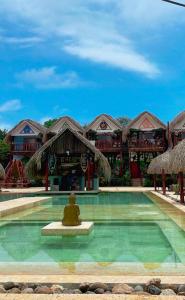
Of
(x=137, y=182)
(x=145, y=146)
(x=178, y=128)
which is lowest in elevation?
(x=137, y=182)

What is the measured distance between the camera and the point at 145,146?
29062 millimetres

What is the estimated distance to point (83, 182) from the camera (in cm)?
2139

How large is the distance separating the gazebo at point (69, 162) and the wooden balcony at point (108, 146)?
25.9 ft

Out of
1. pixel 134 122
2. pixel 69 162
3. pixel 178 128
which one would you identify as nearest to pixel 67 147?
pixel 69 162

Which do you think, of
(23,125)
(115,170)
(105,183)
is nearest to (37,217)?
(105,183)

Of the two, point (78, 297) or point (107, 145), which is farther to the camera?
point (107, 145)

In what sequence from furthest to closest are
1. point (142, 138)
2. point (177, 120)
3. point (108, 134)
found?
point (108, 134) → point (142, 138) → point (177, 120)

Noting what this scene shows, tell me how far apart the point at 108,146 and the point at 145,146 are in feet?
8.87

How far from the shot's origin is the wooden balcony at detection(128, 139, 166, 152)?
95.0 ft

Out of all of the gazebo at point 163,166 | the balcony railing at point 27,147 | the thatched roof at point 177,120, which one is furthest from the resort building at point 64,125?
the gazebo at point 163,166

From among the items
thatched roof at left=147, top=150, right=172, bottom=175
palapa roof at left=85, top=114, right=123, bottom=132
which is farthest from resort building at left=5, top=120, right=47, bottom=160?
thatched roof at left=147, top=150, right=172, bottom=175

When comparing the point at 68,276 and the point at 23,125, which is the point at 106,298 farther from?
the point at 23,125

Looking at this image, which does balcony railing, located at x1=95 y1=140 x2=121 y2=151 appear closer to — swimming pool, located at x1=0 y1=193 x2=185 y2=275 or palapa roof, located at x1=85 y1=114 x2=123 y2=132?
palapa roof, located at x1=85 y1=114 x2=123 y2=132

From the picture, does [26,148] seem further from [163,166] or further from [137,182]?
[163,166]
